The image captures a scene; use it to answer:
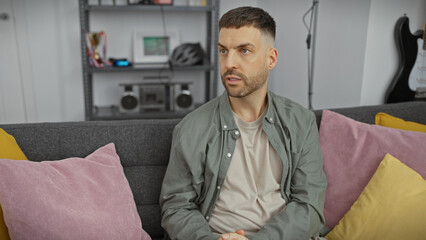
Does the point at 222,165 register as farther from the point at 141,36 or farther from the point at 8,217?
the point at 141,36

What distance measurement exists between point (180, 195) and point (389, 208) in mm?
614

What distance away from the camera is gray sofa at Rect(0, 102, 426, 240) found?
1386 millimetres

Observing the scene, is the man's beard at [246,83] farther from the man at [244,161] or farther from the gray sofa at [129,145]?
the gray sofa at [129,145]

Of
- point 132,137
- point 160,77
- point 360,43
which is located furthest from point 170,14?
point 132,137

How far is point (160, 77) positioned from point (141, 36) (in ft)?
1.27

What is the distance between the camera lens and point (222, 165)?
1287 millimetres

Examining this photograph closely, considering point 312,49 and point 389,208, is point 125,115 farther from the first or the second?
point 389,208

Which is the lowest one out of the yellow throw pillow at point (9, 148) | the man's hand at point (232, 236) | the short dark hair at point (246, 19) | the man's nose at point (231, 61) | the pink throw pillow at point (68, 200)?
A: the man's hand at point (232, 236)

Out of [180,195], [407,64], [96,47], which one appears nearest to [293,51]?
[407,64]

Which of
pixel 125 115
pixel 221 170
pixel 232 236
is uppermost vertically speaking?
pixel 221 170

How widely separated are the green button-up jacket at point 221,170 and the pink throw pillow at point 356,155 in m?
0.08

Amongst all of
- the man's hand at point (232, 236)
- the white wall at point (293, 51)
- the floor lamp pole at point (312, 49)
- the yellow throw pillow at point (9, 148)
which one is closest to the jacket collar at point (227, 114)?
the man's hand at point (232, 236)

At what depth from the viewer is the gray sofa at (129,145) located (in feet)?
4.55

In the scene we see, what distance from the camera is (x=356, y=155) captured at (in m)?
1.40
